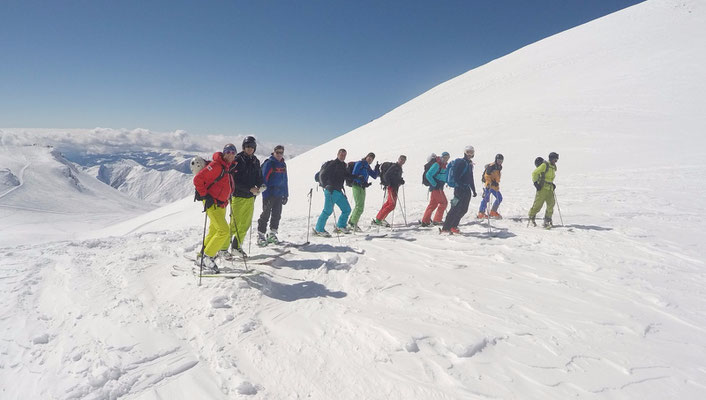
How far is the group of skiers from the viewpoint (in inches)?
224

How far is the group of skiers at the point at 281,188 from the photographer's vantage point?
18.6ft

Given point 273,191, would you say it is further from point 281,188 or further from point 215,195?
point 215,195

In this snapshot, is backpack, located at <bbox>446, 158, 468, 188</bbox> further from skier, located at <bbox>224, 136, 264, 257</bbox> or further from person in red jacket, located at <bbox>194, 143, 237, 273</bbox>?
person in red jacket, located at <bbox>194, 143, 237, 273</bbox>

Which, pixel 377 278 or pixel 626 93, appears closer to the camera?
pixel 377 278

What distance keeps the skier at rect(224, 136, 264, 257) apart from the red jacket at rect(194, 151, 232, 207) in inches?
21.5

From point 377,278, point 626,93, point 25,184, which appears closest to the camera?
point 377,278

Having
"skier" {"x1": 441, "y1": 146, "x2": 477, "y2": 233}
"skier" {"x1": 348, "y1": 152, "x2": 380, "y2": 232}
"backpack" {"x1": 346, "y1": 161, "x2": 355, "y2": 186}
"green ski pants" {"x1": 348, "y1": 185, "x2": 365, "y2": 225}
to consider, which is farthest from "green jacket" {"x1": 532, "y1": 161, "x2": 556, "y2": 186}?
"backpack" {"x1": 346, "y1": 161, "x2": 355, "y2": 186}

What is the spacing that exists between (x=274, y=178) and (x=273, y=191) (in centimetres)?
31

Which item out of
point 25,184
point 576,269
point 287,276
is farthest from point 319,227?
point 25,184

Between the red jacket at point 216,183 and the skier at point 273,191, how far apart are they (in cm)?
185

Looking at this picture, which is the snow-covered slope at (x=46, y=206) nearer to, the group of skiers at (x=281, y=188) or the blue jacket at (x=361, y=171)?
the group of skiers at (x=281, y=188)

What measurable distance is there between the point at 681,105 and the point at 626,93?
4.26m

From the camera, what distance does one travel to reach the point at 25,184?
280ft

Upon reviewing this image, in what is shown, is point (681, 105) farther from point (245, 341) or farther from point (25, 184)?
point (25, 184)
